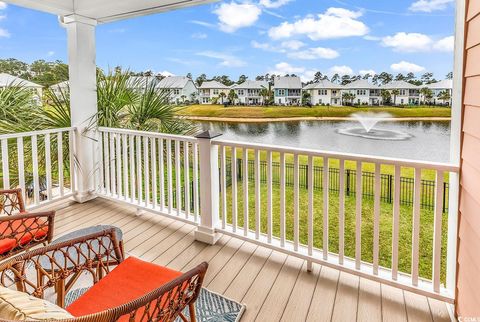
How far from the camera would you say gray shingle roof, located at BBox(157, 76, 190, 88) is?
3.84 meters

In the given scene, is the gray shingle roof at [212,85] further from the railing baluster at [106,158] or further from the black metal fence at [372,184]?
the railing baluster at [106,158]

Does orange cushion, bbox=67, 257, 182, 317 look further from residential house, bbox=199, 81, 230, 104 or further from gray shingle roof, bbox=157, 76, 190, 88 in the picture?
gray shingle roof, bbox=157, 76, 190, 88

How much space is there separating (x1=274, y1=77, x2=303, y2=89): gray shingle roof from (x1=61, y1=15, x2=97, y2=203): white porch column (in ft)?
8.38

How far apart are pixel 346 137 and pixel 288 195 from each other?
4.95 ft

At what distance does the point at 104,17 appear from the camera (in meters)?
4.04

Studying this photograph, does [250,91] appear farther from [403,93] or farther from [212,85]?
[403,93]

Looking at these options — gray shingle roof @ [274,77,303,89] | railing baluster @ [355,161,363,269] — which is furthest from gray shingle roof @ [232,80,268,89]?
railing baluster @ [355,161,363,269]

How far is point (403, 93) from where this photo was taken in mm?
2459

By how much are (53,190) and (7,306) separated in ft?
12.5

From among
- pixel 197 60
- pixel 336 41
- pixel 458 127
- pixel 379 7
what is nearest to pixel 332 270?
pixel 458 127

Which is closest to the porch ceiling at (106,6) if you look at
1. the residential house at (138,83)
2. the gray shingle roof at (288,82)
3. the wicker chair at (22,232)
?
the residential house at (138,83)

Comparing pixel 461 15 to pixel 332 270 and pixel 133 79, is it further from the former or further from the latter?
pixel 133 79

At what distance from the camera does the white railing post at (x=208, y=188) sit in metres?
3.01

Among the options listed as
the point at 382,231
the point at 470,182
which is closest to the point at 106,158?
the point at 382,231
